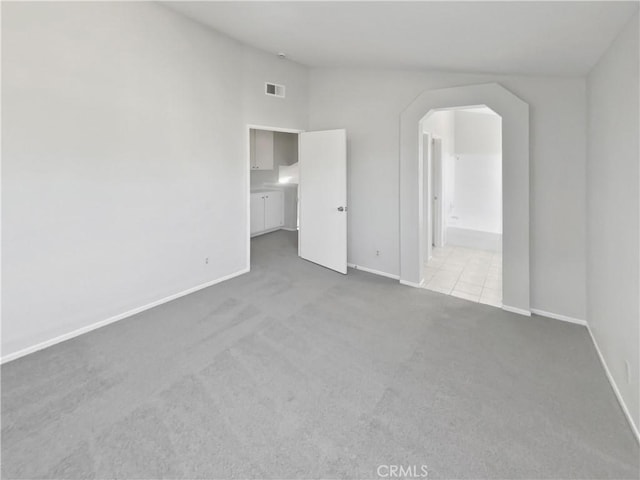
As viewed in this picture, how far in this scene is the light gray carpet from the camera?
1.54 meters

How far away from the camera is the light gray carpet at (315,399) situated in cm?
154

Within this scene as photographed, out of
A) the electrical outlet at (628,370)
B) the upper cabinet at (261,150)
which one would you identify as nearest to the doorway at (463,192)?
the electrical outlet at (628,370)

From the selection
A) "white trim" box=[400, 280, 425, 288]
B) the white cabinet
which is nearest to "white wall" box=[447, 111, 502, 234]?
"white trim" box=[400, 280, 425, 288]

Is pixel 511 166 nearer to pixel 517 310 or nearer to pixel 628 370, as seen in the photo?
pixel 517 310

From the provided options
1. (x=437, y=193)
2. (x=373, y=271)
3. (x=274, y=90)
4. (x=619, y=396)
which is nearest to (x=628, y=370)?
(x=619, y=396)

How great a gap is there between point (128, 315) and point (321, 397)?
7.28 ft

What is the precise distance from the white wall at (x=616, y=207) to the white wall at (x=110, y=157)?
3.63 meters

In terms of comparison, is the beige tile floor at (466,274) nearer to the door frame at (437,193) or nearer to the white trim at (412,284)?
the white trim at (412,284)

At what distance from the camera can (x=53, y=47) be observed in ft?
7.99

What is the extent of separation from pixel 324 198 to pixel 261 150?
2.83 metres

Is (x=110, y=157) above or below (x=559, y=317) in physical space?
above

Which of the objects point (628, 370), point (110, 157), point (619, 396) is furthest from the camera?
point (110, 157)

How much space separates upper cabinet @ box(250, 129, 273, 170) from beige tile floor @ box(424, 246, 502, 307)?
12.9 feet

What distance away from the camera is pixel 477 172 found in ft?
22.1
